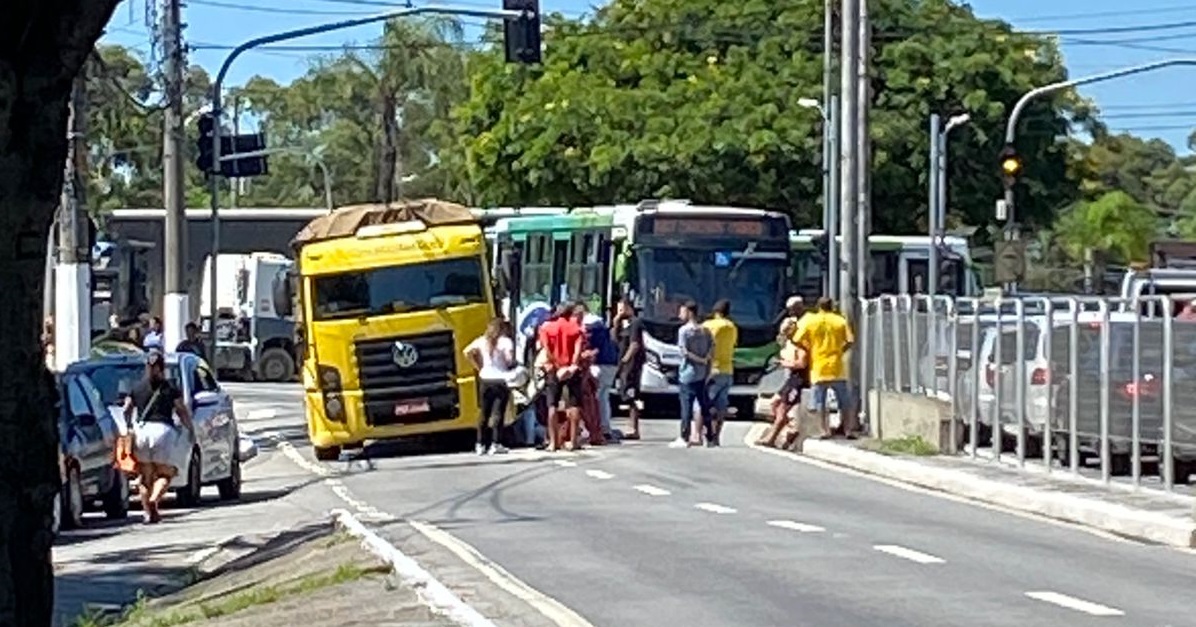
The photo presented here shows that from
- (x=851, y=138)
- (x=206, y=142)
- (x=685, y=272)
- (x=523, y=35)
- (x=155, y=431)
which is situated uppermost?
(x=523, y=35)

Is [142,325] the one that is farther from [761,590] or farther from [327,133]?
[327,133]

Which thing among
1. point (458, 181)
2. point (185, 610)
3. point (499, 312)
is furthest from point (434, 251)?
point (458, 181)

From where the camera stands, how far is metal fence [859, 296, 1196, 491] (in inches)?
811

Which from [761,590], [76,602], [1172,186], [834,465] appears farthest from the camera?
[1172,186]

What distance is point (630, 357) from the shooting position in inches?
1283

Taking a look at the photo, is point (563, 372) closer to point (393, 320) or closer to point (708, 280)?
point (393, 320)

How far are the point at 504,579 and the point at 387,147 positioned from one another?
2404 inches

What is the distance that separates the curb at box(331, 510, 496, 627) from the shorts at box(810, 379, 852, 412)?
11.3 m

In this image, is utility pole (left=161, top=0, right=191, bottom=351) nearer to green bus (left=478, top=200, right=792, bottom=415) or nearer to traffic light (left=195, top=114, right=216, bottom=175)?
traffic light (left=195, top=114, right=216, bottom=175)

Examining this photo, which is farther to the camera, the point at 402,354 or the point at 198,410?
the point at 402,354

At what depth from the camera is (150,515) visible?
24.3 metres

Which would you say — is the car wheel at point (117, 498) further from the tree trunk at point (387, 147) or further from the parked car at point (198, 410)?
the tree trunk at point (387, 147)

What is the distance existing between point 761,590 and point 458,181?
59.0m

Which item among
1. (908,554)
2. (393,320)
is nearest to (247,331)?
(393,320)
